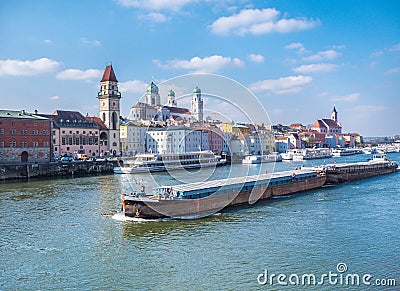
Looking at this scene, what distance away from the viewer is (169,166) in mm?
54750

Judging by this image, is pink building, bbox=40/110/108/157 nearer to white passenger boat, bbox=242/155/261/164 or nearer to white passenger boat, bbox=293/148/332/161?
white passenger boat, bbox=242/155/261/164

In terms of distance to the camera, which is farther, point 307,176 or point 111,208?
point 307,176

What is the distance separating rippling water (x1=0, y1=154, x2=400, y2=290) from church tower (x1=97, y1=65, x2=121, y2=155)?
1627 inches

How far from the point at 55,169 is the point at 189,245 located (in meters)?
35.7

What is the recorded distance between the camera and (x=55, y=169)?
48031 mm

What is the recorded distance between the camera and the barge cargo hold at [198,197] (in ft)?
69.8

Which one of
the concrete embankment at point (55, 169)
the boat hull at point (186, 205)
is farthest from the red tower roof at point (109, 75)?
the boat hull at point (186, 205)

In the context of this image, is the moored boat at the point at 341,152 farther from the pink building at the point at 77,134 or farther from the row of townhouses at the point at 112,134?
the pink building at the point at 77,134

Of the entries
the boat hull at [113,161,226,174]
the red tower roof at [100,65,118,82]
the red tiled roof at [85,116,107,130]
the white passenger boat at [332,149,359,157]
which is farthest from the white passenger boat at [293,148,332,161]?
the red tower roof at [100,65,118,82]

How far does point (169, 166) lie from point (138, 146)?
839 inches

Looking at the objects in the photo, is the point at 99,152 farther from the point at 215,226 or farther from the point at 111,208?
the point at 215,226

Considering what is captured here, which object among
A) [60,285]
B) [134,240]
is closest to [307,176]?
[134,240]

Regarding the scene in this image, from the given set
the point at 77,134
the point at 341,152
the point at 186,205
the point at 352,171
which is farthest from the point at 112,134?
the point at 341,152

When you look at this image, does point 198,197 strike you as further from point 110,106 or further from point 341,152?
point 341,152
